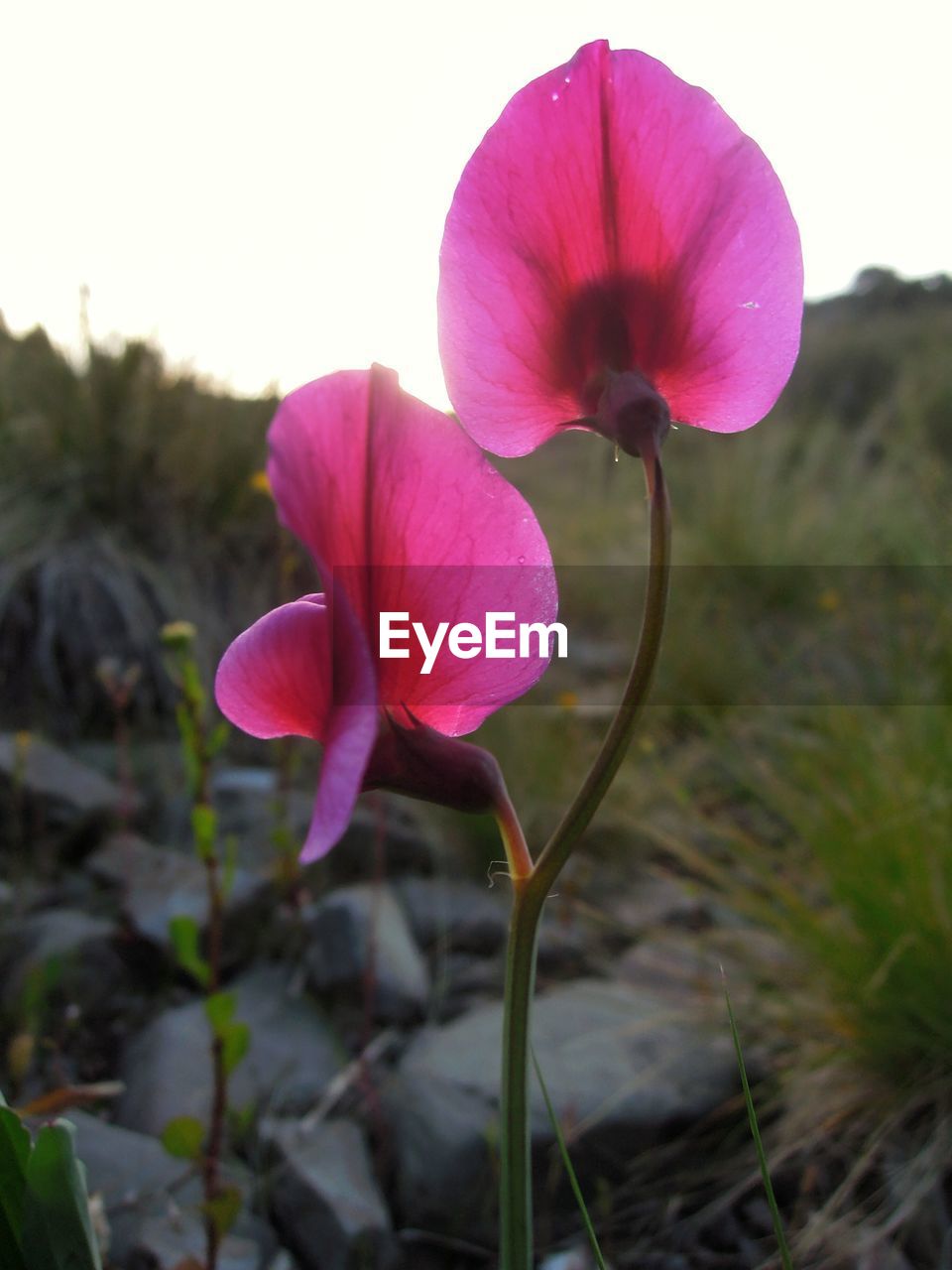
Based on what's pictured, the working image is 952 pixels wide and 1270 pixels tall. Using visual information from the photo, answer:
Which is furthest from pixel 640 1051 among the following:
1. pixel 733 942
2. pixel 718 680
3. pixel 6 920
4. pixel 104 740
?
pixel 718 680

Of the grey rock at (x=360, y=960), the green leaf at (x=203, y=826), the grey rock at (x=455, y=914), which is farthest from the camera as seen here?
the grey rock at (x=455, y=914)

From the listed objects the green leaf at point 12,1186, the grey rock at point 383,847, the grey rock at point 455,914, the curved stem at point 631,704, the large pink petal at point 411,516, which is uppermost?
the large pink petal at point 411,516

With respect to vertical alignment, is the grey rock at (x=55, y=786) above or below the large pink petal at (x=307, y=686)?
below

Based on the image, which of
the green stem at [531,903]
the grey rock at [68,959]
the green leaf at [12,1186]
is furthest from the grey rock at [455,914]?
the green stem at [531,903]

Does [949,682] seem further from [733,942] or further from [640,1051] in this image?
[640,1051]

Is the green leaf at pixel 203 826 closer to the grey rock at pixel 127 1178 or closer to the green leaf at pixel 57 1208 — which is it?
the grey rock at pixel 127 1178

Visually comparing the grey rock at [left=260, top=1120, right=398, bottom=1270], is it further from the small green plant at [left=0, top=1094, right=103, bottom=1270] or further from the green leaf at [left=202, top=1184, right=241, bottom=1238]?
the small green plant at [left=0, top=1094, right=103, bottom=1270]

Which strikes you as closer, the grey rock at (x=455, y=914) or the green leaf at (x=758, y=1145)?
the green leaf at (x=758, y=1145)

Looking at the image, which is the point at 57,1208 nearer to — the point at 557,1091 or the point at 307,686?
the point at 307,686

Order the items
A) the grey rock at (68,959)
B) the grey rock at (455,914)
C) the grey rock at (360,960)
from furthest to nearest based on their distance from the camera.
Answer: the grey rock at (455,914), the grey rock at (360,960), the grey rock at (68,959)
